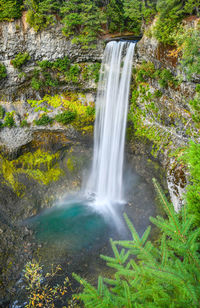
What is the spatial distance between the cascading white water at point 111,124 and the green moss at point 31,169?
3397 millimetres

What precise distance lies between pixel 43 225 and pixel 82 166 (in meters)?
5.86

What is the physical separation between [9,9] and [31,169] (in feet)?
38.8

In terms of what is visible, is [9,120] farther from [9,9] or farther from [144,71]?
[144,71]

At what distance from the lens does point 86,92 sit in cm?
1544

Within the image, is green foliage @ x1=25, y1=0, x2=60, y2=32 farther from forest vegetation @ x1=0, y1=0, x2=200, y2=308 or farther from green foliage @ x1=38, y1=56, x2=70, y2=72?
green foliage @ x1=38, y1=56, x2=70, y2=72

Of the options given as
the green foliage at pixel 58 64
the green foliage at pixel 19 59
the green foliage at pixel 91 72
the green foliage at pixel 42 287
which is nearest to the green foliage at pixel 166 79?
the green foliage at pixel 91 72

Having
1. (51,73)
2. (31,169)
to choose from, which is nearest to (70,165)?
(31,169)

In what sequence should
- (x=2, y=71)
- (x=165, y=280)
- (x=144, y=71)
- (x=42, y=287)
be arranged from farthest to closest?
(x=2, y=71) < (x=144, y=71) < (x=42, y=287) < (x=165, y=280)

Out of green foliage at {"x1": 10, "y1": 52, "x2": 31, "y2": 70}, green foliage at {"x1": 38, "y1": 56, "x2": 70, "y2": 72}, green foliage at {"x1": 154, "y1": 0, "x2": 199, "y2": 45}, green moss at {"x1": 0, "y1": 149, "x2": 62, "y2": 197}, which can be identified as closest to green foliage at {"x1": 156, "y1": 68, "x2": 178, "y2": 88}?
green foliage at {"x1": 154, "y1": 0, "x2": 199, "y2": 45}

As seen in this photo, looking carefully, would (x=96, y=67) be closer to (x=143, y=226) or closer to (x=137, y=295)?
(x=143, y=226)

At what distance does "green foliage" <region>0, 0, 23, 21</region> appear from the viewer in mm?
12734

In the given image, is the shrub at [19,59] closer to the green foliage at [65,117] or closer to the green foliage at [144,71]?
the green foliage at [65,117]

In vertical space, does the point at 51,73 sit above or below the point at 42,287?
above

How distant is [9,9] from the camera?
12875 millimetres
